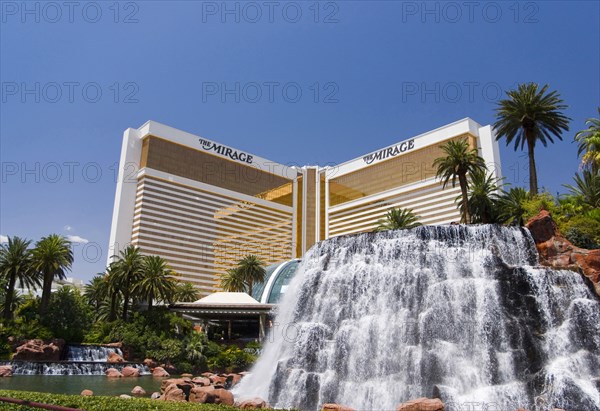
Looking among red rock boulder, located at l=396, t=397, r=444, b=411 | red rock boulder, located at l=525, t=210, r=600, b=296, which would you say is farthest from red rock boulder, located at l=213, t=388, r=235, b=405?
red rock boulder, located at l=525, t=210, r=600, b=296

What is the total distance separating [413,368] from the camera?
71.2 feet

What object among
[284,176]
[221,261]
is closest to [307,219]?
[284,176]

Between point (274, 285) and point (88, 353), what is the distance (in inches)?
1433

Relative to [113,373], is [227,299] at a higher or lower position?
higher

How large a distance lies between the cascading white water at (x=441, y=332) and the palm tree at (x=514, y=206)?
10.5 metres

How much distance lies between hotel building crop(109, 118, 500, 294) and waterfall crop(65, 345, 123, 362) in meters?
49.9

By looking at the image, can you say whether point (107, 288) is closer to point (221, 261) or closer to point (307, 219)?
point (221, 261)

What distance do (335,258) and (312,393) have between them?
1203 centimetres

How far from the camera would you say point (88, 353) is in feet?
141

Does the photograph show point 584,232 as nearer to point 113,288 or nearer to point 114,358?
point 114,358

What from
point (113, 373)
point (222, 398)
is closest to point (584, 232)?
point (222, 398)

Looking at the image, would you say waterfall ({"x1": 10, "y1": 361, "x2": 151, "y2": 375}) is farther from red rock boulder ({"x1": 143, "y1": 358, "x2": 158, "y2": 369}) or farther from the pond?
red rock boulder ({"x1": 143, "y1": 358, "x2": 158, "y2": 369})

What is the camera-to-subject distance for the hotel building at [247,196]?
97.2 metres

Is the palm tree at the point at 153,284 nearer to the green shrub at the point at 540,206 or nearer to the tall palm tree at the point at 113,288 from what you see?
the tall palm tree at the point at 113,288
